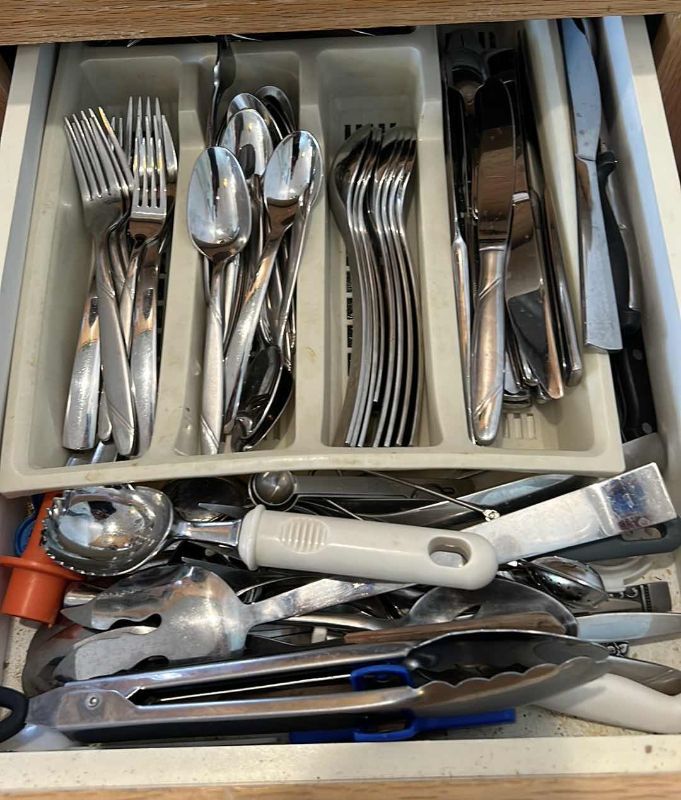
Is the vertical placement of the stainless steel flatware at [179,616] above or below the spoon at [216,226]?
below

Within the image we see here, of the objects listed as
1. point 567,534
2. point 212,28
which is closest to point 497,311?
point 567,534

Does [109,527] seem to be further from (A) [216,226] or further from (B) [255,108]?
(B) [255,108]

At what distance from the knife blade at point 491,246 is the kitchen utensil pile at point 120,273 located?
0.96ft

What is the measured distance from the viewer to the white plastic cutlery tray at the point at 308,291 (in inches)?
21.5

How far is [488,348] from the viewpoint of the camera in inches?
24.3

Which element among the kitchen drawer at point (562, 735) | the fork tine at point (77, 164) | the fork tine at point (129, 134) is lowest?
the kitchen drawer at point (562, 735)

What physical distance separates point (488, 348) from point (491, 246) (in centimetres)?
10

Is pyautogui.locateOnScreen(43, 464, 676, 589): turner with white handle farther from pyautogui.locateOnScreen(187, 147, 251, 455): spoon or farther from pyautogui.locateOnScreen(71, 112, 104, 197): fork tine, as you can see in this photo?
pyautogui.locateOnScreen(71, 112, 104, 197): fork tine

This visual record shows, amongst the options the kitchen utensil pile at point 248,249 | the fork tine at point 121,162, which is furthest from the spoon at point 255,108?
the fork tine at point 121,162

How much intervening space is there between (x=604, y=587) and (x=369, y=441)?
A: 0.76 feet

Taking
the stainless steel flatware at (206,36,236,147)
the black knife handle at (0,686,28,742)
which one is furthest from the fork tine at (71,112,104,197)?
the black knife handle at (0,686,28,742)

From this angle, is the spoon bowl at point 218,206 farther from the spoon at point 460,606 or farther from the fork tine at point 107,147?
the spoon at point 460,606

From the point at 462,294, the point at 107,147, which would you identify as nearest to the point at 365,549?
the point at 462,294

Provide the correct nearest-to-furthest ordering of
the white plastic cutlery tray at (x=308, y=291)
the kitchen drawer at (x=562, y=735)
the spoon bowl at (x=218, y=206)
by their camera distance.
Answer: the kitchen drawer at (x=562, y=735), the white plastic cutlery tray at (x=308, y=291), the spoon bowl at (x=218, y=206)
